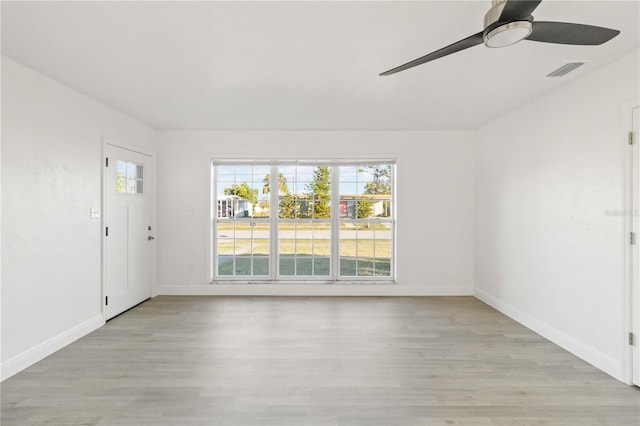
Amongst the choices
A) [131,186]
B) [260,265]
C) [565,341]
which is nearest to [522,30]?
[565,341]

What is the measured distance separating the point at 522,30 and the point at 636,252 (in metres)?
2.11

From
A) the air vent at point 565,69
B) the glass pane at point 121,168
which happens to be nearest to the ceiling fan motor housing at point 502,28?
the air vent at point 565,69

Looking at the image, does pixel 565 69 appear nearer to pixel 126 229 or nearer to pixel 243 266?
pixel 243 266

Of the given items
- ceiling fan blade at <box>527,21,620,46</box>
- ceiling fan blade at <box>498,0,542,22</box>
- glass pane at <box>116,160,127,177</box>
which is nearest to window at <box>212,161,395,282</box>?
glass pane at <box>116,160,127,177</box>

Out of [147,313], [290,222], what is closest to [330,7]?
[290,222]

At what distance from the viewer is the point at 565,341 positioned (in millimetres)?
3098

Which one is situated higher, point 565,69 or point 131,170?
point 565,69

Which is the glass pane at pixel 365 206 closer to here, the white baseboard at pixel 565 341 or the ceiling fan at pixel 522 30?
the white baseboard at pixel 565 341

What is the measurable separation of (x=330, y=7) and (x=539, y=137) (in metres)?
2.87

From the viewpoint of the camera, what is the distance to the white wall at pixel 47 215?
2605 millimetres

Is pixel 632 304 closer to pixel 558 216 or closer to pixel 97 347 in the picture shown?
pixel 558 216

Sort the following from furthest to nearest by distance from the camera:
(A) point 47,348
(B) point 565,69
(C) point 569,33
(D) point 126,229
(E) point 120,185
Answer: (D) point 126,229 → (E) point 120,185 → (A) point 47,348 → (B) point 565,69 → (C) point 569,33

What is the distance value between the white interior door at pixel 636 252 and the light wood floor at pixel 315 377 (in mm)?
247

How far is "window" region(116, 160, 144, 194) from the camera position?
406 cm
